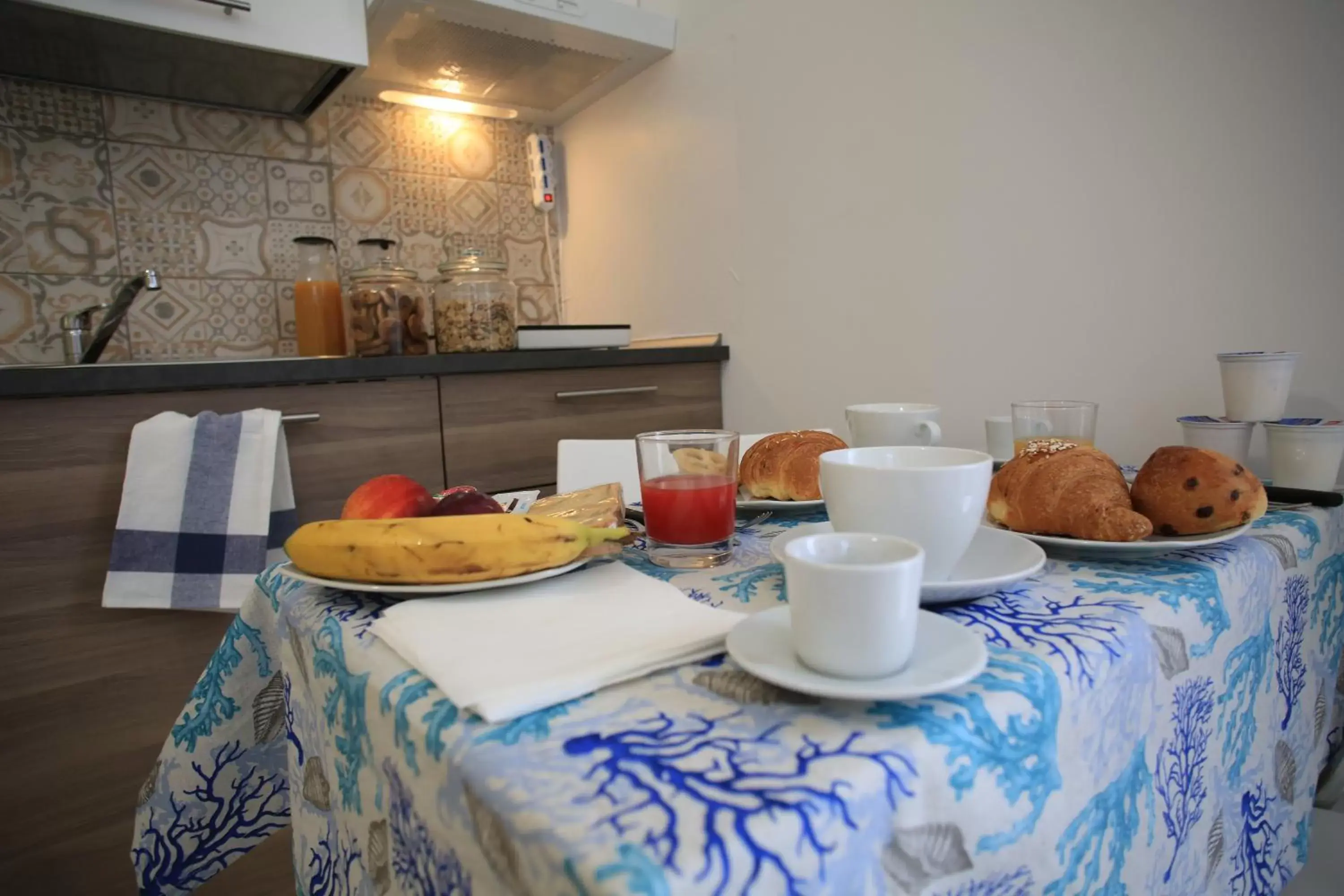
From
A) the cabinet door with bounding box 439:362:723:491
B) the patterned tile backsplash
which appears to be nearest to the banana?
the cabinet door with bounding box 439:362:723:491

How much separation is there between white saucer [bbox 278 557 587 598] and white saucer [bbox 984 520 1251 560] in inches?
15.2

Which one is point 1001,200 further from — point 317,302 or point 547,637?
point 317,302

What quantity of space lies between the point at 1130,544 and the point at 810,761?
0.41 metres

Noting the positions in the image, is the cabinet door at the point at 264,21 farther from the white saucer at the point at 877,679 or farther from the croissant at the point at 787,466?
the white saucer at the point at 877,679

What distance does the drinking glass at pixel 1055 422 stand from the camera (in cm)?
84

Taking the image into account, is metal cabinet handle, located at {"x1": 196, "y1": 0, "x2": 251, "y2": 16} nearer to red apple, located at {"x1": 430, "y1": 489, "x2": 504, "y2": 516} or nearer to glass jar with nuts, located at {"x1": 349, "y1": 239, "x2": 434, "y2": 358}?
glass jar with nuts, located at {"x1": 349, "y1": 239, "x2": 434, "y2": 358}

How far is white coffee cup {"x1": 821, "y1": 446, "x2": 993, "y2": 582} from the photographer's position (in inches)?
18.7

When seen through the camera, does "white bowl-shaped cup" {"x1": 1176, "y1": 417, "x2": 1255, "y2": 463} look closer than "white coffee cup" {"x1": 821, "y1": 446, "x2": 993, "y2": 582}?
No

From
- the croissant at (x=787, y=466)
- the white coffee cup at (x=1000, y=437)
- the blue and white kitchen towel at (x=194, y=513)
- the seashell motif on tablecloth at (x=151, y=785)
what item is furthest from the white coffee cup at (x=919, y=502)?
the blue and white kitchen towel at (x=194, y=513)

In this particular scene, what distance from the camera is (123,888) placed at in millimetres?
1329

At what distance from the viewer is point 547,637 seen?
1.50 feet

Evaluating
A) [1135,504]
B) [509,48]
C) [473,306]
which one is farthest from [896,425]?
[509,48]

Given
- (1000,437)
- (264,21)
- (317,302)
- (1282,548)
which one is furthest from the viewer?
(317,302)

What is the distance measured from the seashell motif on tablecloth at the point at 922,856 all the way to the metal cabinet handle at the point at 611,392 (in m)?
1.54
